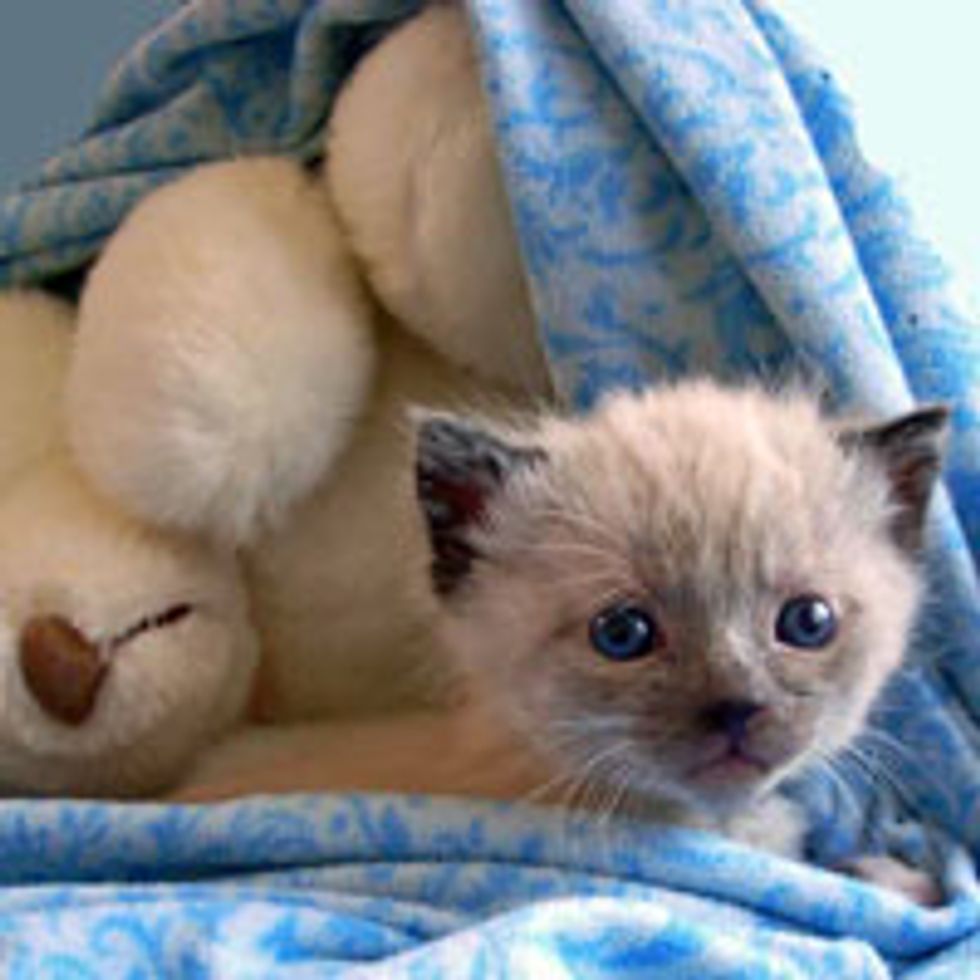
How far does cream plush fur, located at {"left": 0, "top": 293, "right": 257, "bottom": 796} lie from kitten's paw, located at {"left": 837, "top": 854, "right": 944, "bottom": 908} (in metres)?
0.45

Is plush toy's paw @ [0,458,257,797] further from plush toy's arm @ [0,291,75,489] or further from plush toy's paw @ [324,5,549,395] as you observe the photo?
plush toy's paw @ [324,5,549,395]

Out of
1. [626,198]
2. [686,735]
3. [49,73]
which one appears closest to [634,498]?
[686,735]

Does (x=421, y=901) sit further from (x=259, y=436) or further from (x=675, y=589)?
(x=259, y=436)

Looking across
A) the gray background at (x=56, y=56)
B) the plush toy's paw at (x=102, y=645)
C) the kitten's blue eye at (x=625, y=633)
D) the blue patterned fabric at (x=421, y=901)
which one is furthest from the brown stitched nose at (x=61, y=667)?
the gray background at (x=56, y=56)

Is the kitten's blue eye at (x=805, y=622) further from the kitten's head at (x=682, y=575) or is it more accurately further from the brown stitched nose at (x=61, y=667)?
the brown stitched nose at (x=61, y=667)

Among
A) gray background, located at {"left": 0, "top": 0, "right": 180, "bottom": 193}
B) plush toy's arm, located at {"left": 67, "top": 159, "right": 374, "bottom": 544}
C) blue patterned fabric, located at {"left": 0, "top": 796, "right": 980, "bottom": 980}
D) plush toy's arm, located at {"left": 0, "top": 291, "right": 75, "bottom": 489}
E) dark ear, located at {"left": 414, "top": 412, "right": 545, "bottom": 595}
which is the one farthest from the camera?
gray background, located at {"left": 0, "top": 0, "right": 180, "bottom": 193}

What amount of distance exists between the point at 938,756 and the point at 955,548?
13 centimetres

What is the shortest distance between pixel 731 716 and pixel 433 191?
0.41 m

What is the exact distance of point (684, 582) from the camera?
0.81 m

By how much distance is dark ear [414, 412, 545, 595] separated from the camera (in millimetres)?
860

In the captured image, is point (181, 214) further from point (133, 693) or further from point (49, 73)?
point (49, 73)

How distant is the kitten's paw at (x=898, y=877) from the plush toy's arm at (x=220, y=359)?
0.44 metres

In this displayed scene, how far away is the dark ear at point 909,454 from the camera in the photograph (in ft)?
2.84

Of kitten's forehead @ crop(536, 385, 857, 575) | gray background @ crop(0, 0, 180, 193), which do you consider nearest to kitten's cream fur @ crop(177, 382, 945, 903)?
kitten's forehead @ crop(536, 385, 857, 575)
